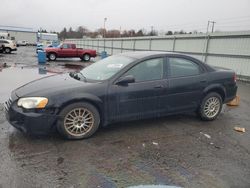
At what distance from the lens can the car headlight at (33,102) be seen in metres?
3.91

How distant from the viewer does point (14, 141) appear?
408cm

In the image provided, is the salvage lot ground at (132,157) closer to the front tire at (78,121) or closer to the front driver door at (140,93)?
the front tire at (78,121)

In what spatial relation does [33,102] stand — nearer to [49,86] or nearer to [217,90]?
[49,86]

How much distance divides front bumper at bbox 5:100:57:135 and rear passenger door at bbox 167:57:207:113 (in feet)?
7.83

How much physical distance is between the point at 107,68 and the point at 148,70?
0.84 meters

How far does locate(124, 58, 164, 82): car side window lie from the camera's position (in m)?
4.62

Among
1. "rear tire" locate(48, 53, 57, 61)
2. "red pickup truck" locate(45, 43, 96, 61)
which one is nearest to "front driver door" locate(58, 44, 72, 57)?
"red pickup truck" locate(45, 43, 96, 61)

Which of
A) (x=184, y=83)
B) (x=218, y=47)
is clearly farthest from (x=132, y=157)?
(x=218, y=47)

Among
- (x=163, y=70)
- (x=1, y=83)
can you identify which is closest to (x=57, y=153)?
(x=163, y=70)

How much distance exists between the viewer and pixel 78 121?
4.20 meters

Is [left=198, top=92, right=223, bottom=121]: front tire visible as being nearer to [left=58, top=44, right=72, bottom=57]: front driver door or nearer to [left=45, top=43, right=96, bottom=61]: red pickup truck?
[left=45, top=43, right=96, bottom=61]: red pickup truck

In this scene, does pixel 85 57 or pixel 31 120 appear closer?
pixel 31 120

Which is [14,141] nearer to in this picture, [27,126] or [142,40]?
[27,126]

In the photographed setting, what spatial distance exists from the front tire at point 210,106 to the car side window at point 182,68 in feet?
2.16
